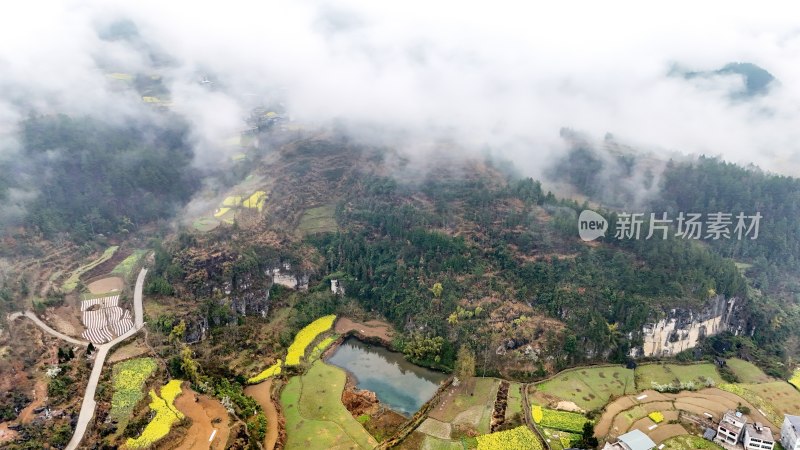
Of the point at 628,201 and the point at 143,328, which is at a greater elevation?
the point at 628,201

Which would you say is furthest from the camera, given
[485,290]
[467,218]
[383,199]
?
[383,199]

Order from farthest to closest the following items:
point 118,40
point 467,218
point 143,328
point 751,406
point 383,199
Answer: point 118,40 → point 383,199 → point 467,218 → point 143,328 → point 751,406

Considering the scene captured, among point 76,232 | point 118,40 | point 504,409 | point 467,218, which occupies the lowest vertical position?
point 504,409

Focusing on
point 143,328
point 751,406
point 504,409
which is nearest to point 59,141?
point 143,328

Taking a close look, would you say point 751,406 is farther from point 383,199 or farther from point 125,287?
point 125,287

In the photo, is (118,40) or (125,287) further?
(118,40)

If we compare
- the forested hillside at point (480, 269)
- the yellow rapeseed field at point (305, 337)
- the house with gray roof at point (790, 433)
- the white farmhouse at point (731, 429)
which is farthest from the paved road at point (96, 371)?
the house with gray roof at point (790, 433)

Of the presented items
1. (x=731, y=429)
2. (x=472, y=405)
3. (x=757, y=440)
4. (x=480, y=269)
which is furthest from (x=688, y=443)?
(x=480, y=269)
